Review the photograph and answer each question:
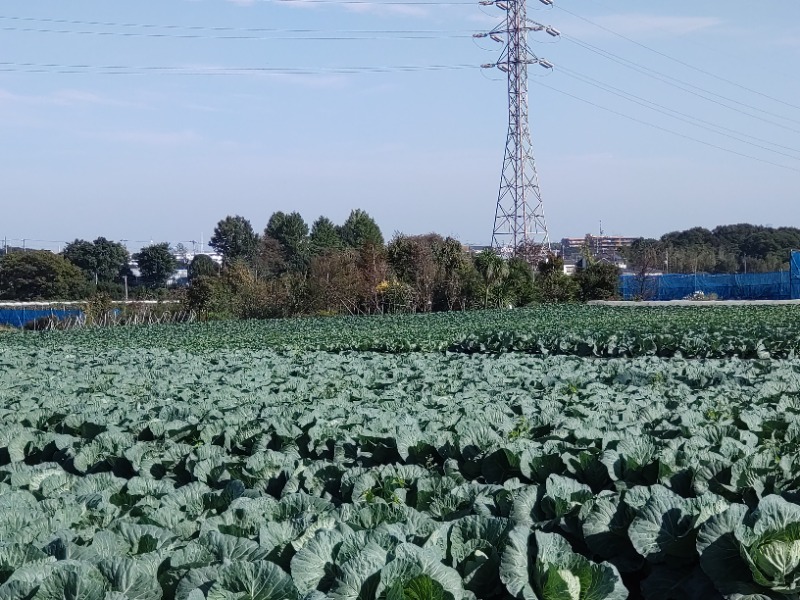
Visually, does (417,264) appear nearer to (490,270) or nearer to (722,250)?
(490,270)

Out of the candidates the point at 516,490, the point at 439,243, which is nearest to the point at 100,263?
the point at 439,243

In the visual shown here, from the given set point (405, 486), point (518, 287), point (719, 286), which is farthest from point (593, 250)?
point (405, 486)

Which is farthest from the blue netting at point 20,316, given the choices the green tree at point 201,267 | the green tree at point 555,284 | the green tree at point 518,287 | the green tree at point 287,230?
the green tree at point 287,230

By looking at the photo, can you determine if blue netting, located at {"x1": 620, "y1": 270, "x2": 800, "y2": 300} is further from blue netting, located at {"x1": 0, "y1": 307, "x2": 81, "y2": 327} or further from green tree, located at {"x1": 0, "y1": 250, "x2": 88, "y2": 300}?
green tree, located at {"x1": 0, "y1": 250, "x2": 88, "y2": 300}

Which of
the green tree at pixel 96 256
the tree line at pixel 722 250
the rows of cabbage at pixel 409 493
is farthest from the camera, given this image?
the tree line at pixel 722 250

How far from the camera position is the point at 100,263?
6888 cm

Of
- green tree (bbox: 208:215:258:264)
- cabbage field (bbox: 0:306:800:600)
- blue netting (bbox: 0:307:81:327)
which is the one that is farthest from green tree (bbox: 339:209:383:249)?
cabbage field (bbox: 0:306:800:600)

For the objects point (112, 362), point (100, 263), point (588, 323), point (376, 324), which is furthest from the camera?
point (100, 263)

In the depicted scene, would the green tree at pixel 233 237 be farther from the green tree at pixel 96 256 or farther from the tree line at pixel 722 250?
the tree line at pixel 722 250

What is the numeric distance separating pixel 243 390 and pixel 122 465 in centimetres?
312

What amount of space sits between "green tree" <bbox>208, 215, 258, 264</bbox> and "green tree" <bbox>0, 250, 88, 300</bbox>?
20.3 metres

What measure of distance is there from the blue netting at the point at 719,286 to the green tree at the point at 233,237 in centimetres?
3598

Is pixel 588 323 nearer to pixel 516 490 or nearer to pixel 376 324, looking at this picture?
pixel 376 324

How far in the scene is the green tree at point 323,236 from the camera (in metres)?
66.6
